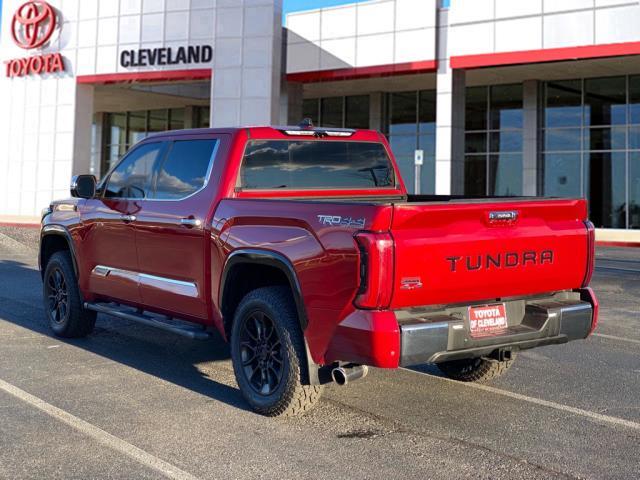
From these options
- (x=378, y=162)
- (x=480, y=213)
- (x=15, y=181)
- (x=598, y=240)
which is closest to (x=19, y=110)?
(x=15, y=181)

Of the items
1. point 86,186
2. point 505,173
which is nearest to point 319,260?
point 86,186

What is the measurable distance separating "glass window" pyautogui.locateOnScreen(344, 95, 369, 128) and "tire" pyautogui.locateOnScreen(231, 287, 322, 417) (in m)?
26.3

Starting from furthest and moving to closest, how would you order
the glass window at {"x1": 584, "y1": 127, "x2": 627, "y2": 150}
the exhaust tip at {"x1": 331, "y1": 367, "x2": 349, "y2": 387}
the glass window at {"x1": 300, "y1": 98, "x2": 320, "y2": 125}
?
the glass window at {"x1": 300, "y1": 98, "x2": 320, "y2": 125} → the glass window at {"x1": 584, "y1": 127, "x2": 627, "y2": 150} → the exhaust tip at {"x1": 331, "y1": 367, "x2": 349, "y2": 387}

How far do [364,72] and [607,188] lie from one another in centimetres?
959

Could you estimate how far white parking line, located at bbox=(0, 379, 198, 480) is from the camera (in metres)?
3.93

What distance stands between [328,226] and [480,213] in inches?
37.4

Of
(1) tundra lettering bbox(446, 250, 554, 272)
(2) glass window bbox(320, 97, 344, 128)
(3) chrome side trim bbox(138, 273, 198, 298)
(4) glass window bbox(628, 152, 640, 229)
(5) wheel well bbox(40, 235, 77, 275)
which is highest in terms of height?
(2) glass window bbox(320, 97, 344, 128)

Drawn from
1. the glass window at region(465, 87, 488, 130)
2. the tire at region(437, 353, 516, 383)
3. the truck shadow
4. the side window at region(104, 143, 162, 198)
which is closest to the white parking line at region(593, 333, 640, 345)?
the tire at region(437, 353, 516, 383)

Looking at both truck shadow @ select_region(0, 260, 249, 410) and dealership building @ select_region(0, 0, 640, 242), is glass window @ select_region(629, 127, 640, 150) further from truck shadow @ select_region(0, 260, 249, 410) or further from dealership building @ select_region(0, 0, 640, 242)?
truck shadow @ select_region(0, 260, 249, 410)

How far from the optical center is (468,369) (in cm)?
589

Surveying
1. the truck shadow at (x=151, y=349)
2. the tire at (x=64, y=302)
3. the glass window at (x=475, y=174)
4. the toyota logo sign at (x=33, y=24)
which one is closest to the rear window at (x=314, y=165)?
the truck shadow at (x=151, y=349)

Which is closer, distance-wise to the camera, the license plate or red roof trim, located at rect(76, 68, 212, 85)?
the license plate

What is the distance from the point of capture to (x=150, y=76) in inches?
1078

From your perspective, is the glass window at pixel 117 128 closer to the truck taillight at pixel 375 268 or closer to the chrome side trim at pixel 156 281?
the chrome side trim at pixel 156 281
